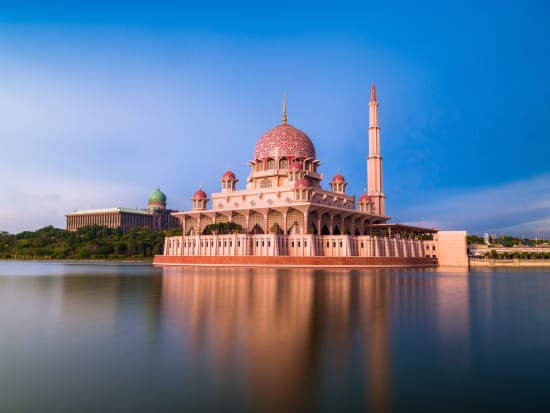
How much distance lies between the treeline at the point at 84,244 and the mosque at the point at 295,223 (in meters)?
17.0

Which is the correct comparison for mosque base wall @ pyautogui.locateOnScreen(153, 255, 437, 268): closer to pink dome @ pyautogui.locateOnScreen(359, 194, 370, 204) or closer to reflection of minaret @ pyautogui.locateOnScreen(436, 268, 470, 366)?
pink dome @ pyautogui.locateOnScreen(359, 194, 370, 204)

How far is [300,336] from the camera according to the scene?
10.1m

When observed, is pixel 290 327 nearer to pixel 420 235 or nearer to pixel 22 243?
pixel 420 235

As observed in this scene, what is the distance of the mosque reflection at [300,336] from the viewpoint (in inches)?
267

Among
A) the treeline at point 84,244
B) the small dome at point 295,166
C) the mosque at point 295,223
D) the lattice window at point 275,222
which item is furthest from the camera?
the treeline at point 84,244

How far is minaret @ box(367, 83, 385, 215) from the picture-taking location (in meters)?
63.3

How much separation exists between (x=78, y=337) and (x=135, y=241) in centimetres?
6796

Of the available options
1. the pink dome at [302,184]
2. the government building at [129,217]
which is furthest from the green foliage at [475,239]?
the government building at [129,217]

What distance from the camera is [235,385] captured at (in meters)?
6.85

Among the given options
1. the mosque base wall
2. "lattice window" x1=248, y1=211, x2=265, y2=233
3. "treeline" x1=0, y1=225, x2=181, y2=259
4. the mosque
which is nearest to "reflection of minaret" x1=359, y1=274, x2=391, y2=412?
the mosque base wall

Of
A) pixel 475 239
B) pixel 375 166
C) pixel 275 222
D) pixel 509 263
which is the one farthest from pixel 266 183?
pixel 475 239

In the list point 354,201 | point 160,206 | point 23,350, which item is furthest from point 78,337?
point 160,206

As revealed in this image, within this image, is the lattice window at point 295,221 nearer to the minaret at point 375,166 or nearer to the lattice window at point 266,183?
the lattice window at point 266,183

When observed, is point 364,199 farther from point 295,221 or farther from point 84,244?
point 84,244
